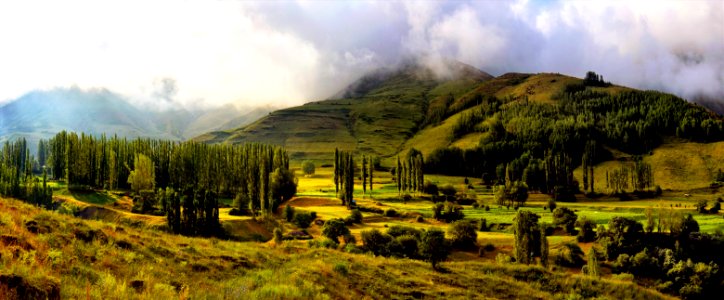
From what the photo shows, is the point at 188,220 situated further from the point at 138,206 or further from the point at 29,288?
the point at 29,288

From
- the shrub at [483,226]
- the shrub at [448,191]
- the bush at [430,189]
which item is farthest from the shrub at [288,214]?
the shrub at [448,191]

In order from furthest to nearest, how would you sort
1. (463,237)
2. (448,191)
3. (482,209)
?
(448,191)
(482,209)
(463,237)

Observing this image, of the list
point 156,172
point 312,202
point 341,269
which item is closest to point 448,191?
point 312,202

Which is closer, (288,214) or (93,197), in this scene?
(288,214)

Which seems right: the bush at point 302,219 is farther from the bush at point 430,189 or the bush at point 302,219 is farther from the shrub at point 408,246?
the bush at point 430,189

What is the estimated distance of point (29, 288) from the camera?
32.4 ft

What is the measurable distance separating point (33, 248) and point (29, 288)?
6.16 m

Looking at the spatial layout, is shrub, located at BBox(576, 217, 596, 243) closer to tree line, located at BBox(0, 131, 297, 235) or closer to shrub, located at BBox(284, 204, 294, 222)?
shrub, located at BBox(284, 204, 294, 222)

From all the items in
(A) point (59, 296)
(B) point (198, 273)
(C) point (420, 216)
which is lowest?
(C) point (420, 216)

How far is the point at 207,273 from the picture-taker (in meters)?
19.2

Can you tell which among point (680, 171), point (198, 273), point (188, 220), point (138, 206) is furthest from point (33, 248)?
point (680, 171)

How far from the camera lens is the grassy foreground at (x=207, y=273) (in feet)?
39.2

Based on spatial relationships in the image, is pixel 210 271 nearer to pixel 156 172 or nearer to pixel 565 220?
pixel 565 220

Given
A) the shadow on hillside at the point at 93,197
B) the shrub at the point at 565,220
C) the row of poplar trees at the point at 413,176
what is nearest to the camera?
the shrub at the point at 565,220
